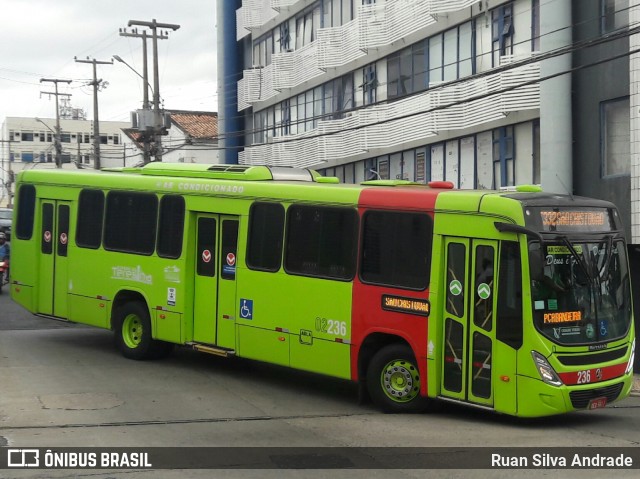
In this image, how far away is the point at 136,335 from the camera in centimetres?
1561

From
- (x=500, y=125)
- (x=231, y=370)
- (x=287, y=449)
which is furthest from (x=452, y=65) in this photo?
(x=287, y=449)

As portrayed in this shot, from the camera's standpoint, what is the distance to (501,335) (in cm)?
1080

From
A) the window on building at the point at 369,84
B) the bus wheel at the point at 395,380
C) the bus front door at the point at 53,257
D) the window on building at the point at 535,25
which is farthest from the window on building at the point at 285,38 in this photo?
the bus wheel at the point at 395,380

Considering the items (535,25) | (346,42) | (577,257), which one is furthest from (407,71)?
(577,257)

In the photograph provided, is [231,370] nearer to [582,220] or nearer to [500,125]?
[582,220]

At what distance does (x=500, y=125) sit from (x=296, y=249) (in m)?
12.0

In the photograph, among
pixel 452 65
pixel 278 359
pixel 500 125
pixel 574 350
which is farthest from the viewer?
pixel 452 65

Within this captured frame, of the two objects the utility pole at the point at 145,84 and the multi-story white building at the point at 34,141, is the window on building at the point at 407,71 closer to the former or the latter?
the utility pole at the point at 145,84

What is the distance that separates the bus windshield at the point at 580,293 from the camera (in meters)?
10.7

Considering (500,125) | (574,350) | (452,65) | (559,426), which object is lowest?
(559,426)

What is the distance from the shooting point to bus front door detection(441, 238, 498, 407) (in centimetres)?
1093

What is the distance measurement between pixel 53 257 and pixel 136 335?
2.51 metres

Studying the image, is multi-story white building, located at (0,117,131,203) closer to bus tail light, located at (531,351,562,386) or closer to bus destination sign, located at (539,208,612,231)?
bus destination sign, located at (539,208,612,231)

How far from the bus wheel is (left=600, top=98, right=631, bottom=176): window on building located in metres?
9.21
